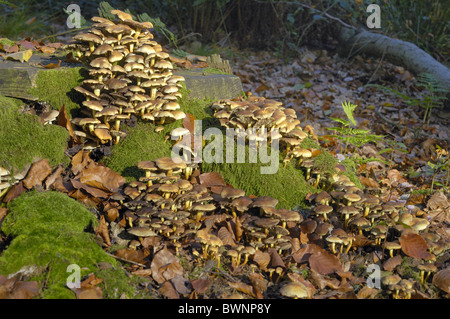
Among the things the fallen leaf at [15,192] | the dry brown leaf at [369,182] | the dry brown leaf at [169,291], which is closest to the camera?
the dry brown leaf at [169,291]

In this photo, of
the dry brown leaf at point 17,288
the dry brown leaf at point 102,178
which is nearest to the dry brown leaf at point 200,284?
the dry brown leaf at point 17,288

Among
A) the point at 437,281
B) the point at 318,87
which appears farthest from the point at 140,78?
the point at 318,87

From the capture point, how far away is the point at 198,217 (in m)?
3.94

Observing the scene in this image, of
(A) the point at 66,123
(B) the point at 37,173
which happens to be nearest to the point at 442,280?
(B) the point at 37,173

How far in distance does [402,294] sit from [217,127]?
2.74m

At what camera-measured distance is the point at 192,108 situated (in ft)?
17.1

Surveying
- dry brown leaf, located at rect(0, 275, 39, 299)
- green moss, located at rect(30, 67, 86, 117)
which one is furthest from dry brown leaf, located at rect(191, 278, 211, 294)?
green moss, located at rect(30, 67, 86, 117)

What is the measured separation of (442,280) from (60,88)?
174 inches

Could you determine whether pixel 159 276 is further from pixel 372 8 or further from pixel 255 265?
pixel 372 8

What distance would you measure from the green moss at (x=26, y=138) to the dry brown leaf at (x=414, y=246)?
11.6 feet

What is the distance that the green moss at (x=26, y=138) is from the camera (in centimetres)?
408

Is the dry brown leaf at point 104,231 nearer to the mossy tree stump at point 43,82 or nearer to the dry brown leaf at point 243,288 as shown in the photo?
the dry brown leaf at point 243,288

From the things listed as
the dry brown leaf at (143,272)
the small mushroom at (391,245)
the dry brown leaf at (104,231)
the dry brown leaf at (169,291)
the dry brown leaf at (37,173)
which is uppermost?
the dry brown leaf at (37,173)
